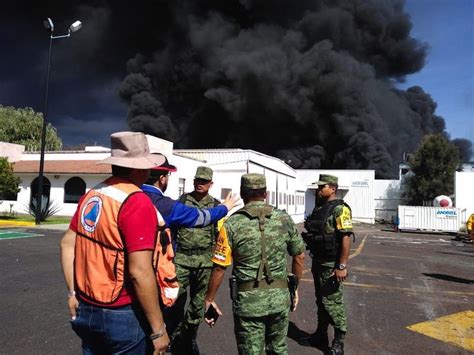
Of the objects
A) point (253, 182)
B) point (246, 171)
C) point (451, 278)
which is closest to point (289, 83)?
point (246, 171)

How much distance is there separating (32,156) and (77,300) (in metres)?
24.7

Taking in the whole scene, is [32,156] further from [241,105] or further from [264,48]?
[264,48]

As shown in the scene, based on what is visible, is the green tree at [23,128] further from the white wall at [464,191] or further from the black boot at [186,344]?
the black boot at [186,344]

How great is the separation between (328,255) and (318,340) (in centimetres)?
85

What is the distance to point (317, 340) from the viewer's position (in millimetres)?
3748

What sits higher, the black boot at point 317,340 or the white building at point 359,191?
the white building at point 359,191

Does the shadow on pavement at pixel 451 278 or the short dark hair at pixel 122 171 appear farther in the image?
the shadow on pavement at pixel 451 278

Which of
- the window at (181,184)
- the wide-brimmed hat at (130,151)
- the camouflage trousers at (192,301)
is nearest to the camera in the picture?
the wide-brimmed hat at (130,151)

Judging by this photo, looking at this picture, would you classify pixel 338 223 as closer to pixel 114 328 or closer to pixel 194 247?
pixel 194 247

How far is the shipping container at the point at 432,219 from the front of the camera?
22266 millimetres

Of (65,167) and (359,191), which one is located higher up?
(65,167)

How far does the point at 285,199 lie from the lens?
80.8ft

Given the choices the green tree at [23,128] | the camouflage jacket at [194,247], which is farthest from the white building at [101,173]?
the green tree at [23,128]

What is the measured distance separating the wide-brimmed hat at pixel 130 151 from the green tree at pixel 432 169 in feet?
106
